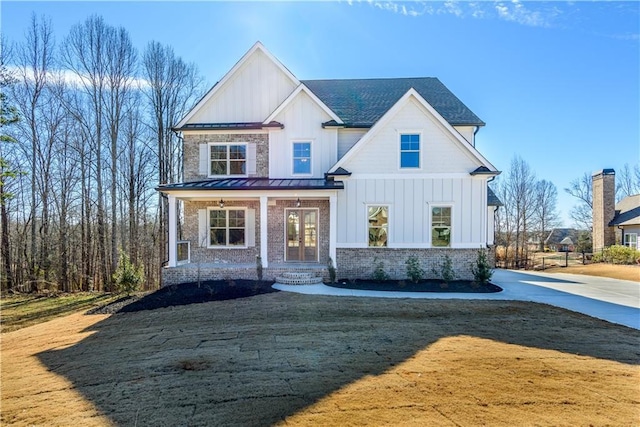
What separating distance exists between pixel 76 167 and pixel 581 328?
23.9 metres

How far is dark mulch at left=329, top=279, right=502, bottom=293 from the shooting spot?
1077cm

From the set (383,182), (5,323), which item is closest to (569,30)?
(383,182)

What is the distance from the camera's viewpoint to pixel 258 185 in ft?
41.8

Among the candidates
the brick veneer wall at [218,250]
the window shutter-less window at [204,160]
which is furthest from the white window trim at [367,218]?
the window shutter-less window at [204,160]

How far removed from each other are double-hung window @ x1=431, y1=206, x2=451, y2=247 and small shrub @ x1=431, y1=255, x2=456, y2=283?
589 millimetres

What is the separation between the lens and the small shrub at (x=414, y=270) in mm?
11734

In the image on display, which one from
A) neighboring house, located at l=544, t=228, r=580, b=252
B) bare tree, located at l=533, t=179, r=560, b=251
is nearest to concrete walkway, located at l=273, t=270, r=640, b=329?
bare tree, located at l=533, t=179, r=560, b=251

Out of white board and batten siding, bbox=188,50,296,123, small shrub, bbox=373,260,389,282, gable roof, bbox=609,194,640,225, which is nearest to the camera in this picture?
small shrub, bbox=373,260,389,282

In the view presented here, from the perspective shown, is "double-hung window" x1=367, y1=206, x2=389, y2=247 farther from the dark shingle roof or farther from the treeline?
the treeline

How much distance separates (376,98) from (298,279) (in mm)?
10473

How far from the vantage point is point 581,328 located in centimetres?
664

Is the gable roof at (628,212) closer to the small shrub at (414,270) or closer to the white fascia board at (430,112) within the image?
the white fascia board at (430,112)

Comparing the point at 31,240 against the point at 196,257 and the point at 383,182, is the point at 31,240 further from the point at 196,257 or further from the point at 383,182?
the point at 383,182

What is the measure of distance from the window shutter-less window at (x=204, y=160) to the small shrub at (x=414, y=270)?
9588 mm
